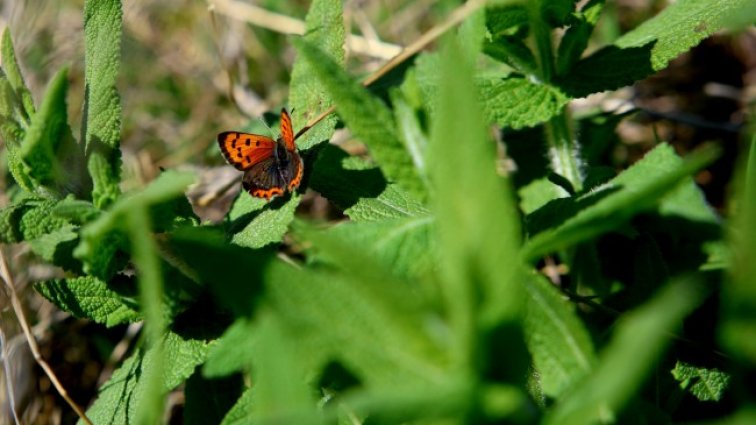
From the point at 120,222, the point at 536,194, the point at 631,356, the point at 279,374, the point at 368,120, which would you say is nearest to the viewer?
the point at 631,356

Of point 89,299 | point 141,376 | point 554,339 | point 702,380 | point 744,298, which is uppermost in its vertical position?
point 744,298

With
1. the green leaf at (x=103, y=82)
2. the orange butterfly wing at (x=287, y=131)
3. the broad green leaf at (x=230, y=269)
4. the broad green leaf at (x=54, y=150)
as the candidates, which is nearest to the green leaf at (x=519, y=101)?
the orange butterfly wing at (x=287, y=131)

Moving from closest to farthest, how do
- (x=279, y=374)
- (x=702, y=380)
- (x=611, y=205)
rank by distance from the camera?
(x=279, y=374)
(x=611, y=205)
(x=702, y=380)

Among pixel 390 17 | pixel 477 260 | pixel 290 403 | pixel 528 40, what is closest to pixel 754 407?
pixel 477 260

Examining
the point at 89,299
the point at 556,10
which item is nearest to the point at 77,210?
the point at 89,299

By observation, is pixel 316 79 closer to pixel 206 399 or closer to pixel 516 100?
pixel 516 100

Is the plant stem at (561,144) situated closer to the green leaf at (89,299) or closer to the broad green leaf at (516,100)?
the broad green leaf at (516,100)
